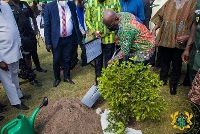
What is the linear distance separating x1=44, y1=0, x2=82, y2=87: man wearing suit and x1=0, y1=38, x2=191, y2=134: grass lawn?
2.12ft

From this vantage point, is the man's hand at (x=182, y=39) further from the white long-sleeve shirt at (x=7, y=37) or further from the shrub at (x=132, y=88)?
the white long-sleeve shirt at (x=7, y=37)

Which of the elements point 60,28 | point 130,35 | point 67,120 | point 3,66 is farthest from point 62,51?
point 130,35

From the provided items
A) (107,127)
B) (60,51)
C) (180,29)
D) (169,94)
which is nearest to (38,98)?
(60,51)

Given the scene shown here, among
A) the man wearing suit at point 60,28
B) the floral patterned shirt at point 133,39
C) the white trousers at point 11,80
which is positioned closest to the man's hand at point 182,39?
the floral patterned shirt at point 133,39

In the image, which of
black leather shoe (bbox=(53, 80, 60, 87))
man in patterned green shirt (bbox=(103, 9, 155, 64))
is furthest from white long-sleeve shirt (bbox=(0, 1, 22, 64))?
man in patterned green shirt (bbox=(103, 9, 155, 64))

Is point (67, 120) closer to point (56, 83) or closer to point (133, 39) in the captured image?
point (133, 39)

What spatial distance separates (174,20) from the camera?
4043mm

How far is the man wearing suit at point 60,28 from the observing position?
4770 millimetres

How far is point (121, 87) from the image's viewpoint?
3062 millimetres

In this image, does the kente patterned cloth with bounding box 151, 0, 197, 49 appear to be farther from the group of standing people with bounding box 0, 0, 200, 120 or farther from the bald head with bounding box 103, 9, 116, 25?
the bald head with bounding box 103, 9, 116, 25

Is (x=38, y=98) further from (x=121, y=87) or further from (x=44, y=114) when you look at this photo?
(x=121, y=87)

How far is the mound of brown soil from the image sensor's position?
11.1ft

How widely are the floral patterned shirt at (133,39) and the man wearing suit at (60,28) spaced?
5.81 feet

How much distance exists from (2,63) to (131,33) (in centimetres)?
220
